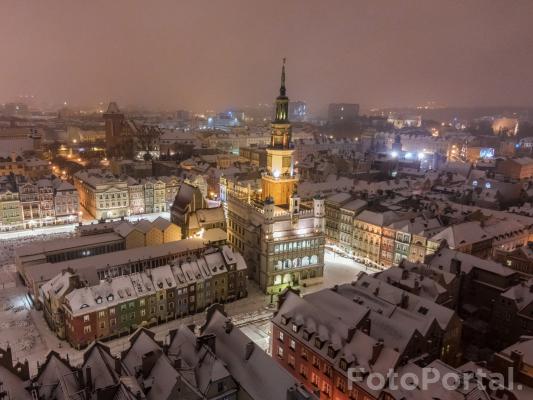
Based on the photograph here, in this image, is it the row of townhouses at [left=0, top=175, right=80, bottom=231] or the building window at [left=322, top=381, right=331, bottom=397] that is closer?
the building window at [left=322, top=381, right=331, bottom=397]

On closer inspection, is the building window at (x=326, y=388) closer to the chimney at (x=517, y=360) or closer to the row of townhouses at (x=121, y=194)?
the chimney at (x=517, y=360)

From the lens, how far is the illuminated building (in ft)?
254

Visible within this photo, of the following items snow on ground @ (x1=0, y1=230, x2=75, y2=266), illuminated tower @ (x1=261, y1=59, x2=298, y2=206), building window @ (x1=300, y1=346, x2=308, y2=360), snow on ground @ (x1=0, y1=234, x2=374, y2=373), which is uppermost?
illuminated tower @ (x1=261, y1=59, x2=298, y2=206)

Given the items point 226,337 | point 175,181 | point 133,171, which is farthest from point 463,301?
point 133,171

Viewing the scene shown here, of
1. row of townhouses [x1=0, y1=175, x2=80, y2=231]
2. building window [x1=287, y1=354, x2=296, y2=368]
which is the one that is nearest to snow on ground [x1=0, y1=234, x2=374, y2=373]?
building window [x1=287, y1=354, x2=296, y2=368]

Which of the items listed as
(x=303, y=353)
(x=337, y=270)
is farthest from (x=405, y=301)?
(x=337, y=270)

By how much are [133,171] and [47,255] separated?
73.3m

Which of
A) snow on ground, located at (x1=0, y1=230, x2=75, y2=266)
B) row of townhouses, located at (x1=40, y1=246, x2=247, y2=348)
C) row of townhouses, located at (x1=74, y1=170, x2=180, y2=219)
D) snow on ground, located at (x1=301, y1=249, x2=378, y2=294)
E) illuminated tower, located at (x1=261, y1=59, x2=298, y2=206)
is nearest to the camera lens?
row of townhouses, located at (x1=40, y1=246, x2=247, y2=348)

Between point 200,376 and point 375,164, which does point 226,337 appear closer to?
point 200,376

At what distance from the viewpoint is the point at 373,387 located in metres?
39.6

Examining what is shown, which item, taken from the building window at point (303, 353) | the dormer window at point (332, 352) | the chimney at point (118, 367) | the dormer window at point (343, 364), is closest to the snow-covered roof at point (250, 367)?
the dormer window at point (343, 364)

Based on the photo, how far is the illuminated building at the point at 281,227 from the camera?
77.5 m

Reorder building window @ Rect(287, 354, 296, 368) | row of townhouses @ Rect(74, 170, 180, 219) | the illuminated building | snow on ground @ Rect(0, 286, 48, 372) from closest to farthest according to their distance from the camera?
building window @ Rect(287, 354, 296, 368)
snow on ground @ Rect(0, 286, 48, 372)
the illuminated building
row of townhouses @ Rect(74, 170, 180, 219)

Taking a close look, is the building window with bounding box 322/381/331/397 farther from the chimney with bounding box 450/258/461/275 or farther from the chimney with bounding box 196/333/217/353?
the chimney with bounding box 450/258/461/275
